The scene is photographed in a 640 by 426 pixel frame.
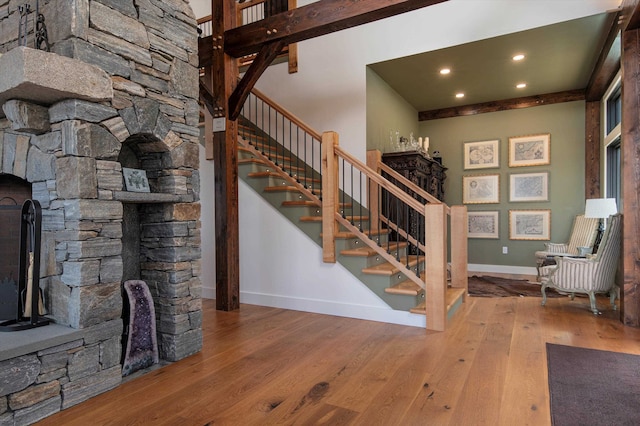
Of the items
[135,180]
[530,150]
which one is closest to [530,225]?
[530,150]

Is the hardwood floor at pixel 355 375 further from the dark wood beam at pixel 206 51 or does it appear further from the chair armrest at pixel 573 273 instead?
the dark wood beam at pixel 206 51

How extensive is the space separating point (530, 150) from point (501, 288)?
2.71 m

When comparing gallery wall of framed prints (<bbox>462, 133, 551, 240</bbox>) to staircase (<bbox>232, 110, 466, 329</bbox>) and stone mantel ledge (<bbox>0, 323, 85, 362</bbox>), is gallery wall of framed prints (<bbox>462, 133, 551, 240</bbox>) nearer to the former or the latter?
staircase (<bbox>232, 110, 466, 329</bbox>)

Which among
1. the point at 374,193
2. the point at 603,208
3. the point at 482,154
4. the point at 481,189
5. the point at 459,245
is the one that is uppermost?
the point at 482,154

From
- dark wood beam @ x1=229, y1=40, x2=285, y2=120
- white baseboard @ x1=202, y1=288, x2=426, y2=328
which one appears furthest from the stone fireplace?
white baseboard @ x1=202, y1=288, x2=426, y2=328

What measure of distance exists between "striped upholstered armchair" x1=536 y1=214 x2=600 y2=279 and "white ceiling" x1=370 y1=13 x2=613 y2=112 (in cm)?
221

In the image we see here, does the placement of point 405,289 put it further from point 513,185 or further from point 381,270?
point 513,185

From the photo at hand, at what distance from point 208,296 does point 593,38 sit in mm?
5731

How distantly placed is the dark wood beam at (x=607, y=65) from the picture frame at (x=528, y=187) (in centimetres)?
143

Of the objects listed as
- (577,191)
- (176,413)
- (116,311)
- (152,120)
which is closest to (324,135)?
(152,120)

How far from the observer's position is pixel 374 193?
5.37m

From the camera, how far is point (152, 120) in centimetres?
274

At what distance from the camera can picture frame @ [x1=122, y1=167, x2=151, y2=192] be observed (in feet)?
8.87

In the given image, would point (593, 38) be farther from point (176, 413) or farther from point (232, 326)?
point (176, 413)
